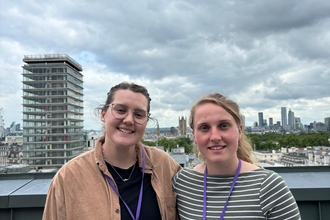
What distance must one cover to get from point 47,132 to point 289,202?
62405mm

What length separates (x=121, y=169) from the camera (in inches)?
65.5

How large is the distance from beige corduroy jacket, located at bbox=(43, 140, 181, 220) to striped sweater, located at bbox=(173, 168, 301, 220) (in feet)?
0.44

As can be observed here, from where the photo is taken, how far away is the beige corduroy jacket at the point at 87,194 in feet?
4.83

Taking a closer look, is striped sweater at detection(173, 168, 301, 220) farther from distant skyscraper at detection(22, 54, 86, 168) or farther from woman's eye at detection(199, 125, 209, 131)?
distant skyscraper at detection(22, 54, 86, 168)

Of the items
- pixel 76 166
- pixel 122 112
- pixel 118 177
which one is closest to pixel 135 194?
pixel 118 177

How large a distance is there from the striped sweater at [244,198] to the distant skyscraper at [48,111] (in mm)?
59318

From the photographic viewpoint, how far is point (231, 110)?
1578 mm

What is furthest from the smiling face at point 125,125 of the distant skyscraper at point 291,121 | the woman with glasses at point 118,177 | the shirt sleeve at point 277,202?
the distant skyscraper at point 291,121

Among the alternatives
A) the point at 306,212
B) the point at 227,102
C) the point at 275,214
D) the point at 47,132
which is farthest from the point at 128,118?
the point at 47,132

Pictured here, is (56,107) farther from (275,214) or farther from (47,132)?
(275,214)

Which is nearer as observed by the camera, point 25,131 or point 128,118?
point 128,118

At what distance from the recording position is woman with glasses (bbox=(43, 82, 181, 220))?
1.49m

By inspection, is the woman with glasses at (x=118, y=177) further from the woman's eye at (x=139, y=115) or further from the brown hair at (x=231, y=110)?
the brown hair at (x=231, y=110)

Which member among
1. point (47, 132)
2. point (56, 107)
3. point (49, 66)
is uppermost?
point (49, 66)
